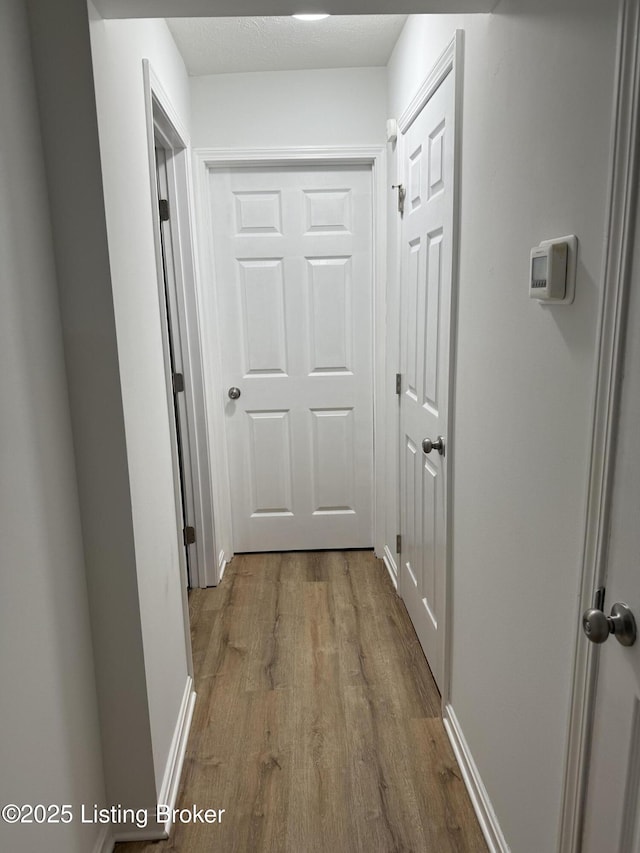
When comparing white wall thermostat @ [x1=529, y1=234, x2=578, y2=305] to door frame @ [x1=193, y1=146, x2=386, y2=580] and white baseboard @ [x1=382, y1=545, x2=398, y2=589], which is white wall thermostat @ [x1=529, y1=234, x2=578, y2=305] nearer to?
door frame @ [x1=193, y1=146, x2=386, y2=580]

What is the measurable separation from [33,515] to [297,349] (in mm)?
2084

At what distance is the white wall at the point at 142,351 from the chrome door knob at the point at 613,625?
1029mm

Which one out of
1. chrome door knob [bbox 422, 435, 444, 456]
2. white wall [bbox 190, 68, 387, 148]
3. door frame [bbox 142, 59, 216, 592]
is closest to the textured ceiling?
white wall [bbox 190, 68, 387, 148]

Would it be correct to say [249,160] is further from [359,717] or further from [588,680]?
[588,680]

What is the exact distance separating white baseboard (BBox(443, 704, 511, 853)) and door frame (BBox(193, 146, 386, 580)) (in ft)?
4.56

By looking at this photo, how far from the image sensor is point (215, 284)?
3014 millimetres

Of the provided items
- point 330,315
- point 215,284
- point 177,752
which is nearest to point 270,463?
point 330,315

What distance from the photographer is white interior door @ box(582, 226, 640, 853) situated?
33.0 inches

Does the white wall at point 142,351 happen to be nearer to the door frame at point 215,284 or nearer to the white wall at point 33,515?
the white wall at point 33,515

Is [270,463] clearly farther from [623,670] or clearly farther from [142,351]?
[623,670]

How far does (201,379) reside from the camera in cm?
284

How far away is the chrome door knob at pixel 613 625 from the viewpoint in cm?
85

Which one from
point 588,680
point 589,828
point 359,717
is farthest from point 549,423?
point 359,717

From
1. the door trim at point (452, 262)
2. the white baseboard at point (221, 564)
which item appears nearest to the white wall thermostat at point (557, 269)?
the door trim at point (452, 262)
